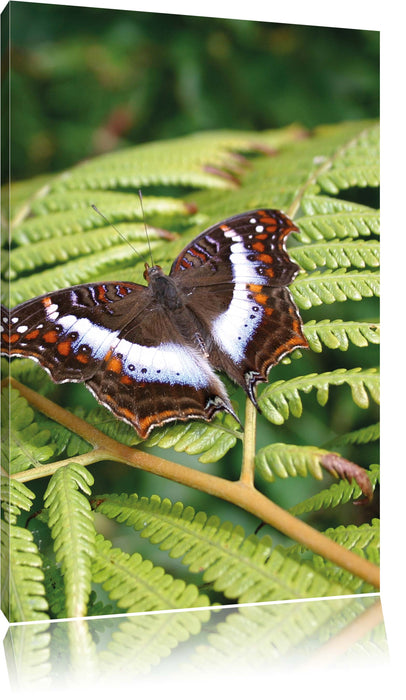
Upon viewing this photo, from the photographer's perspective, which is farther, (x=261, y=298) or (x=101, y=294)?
(x=261, y=298)

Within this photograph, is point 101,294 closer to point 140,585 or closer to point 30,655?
point 140,585

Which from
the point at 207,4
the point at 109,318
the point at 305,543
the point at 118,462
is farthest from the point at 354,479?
the point at 207,4

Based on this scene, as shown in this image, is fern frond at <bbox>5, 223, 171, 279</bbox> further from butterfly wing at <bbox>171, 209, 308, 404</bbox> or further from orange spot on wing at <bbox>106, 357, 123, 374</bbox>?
orange spot on wing at <bbox>106, 357, 123, 374</bbox>

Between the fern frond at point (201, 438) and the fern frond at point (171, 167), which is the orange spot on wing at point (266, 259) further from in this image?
the fern frond at point (171, 167)

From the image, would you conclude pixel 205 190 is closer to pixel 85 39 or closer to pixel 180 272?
pixel 180 272

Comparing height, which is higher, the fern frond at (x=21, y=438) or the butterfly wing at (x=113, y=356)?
the butterfly wing at (x=113, y=356)

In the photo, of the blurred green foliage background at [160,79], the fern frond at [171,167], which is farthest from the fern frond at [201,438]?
the blurred green foliage background at [160,79]

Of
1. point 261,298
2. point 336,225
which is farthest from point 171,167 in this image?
point 261,298
